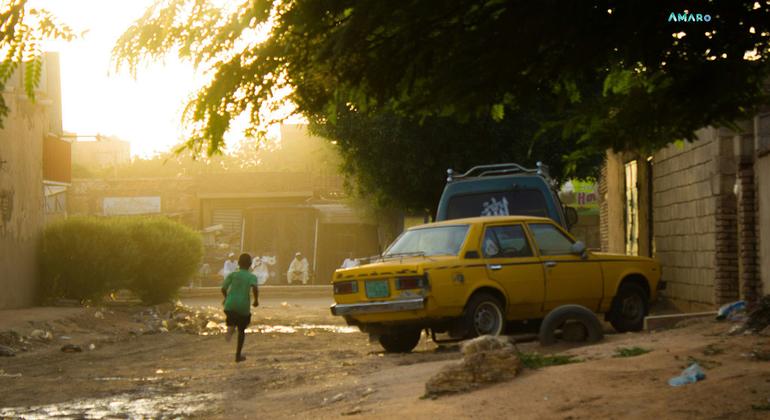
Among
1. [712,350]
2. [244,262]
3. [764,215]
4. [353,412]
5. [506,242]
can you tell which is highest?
[764,215]

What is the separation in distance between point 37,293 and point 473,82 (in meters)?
21.1

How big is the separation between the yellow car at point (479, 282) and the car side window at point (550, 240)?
0.01 meters

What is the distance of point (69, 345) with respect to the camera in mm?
17906

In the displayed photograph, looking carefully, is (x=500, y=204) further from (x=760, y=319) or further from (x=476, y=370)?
(x=476, y=370)

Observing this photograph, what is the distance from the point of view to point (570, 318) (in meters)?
13.3

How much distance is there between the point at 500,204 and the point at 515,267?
3.15 m

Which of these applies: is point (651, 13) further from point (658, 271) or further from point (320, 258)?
point (320, 258)

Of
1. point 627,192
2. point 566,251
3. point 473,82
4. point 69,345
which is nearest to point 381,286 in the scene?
point 566,251

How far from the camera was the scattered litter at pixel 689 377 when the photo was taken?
8.38m

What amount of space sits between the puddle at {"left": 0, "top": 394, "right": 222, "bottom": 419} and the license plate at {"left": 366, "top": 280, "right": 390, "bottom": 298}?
321cm

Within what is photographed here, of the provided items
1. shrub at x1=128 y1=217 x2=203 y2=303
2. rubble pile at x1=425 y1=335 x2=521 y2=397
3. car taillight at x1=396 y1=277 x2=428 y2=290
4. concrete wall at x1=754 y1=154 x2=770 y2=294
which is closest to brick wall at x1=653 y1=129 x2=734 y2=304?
concrete wall at x1=754 y1=154 x2=770 y2=294

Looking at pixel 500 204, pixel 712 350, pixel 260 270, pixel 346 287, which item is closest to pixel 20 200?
pixel 500 204

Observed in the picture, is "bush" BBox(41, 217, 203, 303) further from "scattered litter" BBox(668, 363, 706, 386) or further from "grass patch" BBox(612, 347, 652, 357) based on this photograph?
"scattered litter" BBox(668, 363, 706, 386)

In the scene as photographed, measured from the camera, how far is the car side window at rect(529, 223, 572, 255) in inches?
587
